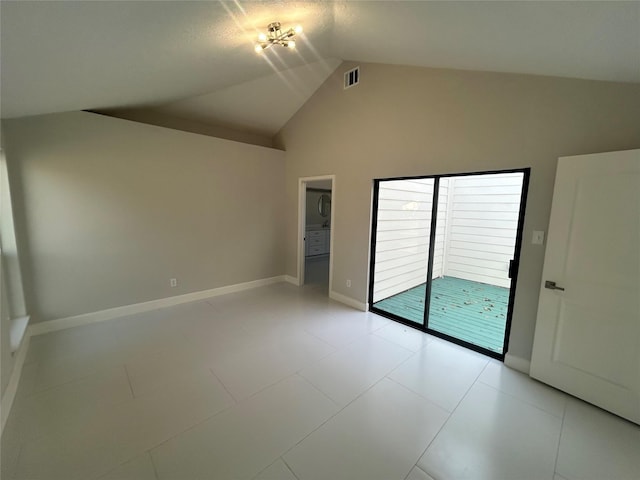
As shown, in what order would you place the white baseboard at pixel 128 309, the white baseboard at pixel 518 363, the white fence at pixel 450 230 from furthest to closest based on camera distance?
the white fence at pixel 450 230, the white baseboard at pixel 128 309, the white baseboard at pixel 518 363

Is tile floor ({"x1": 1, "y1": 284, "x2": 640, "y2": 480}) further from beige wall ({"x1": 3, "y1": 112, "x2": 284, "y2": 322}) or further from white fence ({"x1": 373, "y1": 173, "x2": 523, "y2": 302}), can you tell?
white fence ({"x1": 373, "y1": 173, "x2": 523, "y2": 302})

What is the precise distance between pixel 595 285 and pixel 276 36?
3328 mm

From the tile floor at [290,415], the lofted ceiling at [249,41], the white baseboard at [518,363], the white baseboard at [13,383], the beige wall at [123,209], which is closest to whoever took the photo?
the lofted ceiling at [249,41]

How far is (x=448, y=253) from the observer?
17.7ft

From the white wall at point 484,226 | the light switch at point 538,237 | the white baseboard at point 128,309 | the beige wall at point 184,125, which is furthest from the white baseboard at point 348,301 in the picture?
the beige wall at point 184,125

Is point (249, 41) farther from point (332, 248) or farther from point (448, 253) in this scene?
point (448, 253)

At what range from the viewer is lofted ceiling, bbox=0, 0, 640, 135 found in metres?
1.33

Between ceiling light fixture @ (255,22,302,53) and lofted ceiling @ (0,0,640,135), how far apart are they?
2.5 inches

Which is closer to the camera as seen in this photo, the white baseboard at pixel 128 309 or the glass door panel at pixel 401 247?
the white baseboard at pixel 128 309

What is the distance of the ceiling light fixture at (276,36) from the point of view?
2176 mm

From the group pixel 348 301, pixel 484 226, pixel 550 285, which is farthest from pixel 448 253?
pixel 550 285

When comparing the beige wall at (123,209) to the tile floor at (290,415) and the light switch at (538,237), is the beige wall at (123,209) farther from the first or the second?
the light switch at (538,237)

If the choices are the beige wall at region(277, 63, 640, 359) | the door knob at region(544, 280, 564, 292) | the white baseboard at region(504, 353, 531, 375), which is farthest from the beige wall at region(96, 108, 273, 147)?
the white baseboard at region(504, 353, 531, 375)

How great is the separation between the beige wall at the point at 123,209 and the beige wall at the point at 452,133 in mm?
1574
